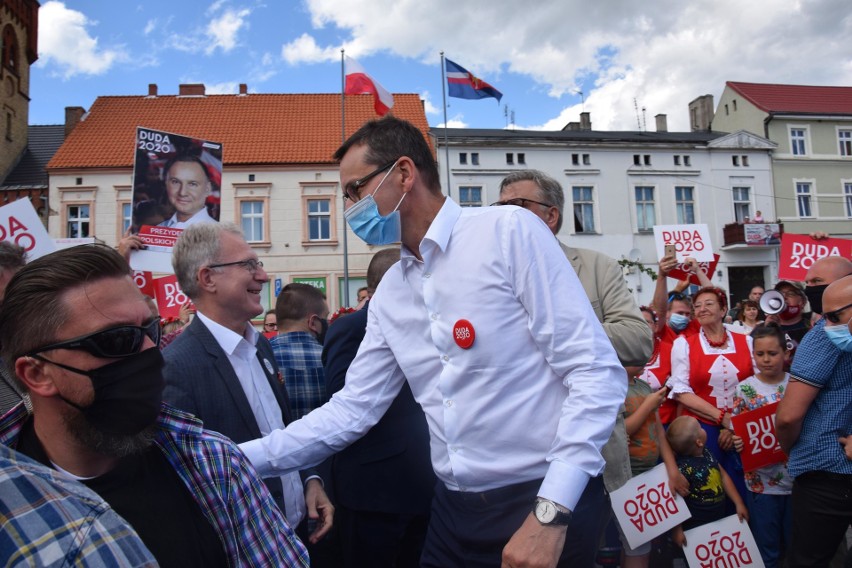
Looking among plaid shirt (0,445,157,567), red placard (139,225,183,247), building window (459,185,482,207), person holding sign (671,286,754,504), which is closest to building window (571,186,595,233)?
building window (459,185,482,207)

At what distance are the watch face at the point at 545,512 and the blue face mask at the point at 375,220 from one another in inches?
41.6

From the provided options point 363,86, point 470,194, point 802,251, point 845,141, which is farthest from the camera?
point 845,141

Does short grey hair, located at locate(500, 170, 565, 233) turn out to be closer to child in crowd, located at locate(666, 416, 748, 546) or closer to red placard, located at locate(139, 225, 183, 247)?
child in crowd, located at locate(666, 416, 748, 546)

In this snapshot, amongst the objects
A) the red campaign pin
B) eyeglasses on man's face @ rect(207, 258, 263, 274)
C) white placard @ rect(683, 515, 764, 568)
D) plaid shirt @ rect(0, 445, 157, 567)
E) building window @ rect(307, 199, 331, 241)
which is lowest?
white placard @ rect(683, 515, 764, 568)

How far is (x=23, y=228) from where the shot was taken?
4973mm

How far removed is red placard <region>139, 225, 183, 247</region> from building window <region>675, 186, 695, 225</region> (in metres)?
28.9

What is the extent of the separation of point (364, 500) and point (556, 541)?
→ 1.88 metres

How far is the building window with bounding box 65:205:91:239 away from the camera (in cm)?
2647

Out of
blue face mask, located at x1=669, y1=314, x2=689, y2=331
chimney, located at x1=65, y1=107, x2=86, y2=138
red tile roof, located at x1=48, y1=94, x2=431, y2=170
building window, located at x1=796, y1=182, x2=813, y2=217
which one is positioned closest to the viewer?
blue face mask, located at x1=669, y1=314, x2=689, y2=331

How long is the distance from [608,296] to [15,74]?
118 feet

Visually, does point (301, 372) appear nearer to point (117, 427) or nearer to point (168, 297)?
point (117, 427)

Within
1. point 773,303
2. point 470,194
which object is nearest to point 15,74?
point 470,194

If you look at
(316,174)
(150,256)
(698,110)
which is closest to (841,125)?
(698,110)

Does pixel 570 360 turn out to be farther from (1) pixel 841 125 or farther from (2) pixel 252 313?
(1) pixel 841 125
